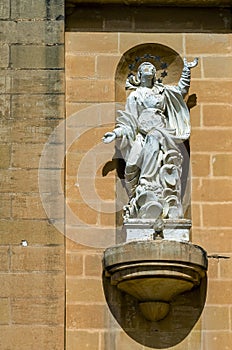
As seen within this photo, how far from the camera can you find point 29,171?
12.0m

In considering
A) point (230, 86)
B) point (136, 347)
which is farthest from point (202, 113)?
point (136, 347)

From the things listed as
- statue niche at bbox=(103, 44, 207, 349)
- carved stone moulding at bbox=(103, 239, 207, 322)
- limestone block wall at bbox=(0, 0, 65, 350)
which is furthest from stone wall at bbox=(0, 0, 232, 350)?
carved stone moulding at bbox=(103, 239, 207, 322)

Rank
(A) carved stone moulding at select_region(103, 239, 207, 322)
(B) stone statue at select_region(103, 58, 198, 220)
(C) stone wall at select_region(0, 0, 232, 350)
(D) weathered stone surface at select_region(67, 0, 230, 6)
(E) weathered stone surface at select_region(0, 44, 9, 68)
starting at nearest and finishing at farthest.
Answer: (A) carved stone moulding at select_region(103, 239, 207, 322) → (C) stone wall at select_region(0, 0, 232, 350) → (B) stone statue at select_region(103, 58, 198, 220) → (E) weathered stone surface at select_region(0, 44, 9, 68) → (D) weathered stone surface at select_region(67, 0, 230, 6)

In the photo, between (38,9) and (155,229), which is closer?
(155,229)

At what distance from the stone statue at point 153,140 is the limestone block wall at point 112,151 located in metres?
0.19

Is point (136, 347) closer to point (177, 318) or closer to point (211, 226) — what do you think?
point (177, 318)

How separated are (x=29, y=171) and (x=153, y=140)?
107 cm

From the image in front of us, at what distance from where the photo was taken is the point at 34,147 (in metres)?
12.0

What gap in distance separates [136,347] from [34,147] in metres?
1.88

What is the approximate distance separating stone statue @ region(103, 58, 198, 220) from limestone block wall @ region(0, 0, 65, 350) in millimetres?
597

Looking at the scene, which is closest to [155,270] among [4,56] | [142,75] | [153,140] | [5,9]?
[153,140]

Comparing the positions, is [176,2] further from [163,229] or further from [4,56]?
[163,229]

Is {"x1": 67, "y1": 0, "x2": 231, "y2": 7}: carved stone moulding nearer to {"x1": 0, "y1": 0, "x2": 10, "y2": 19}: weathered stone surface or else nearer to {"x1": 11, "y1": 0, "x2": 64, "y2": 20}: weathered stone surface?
{"x1": 11, "y1": 0, "x2": 64, "y2": 20}: weathered stone surface

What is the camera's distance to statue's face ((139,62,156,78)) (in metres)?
12.4
